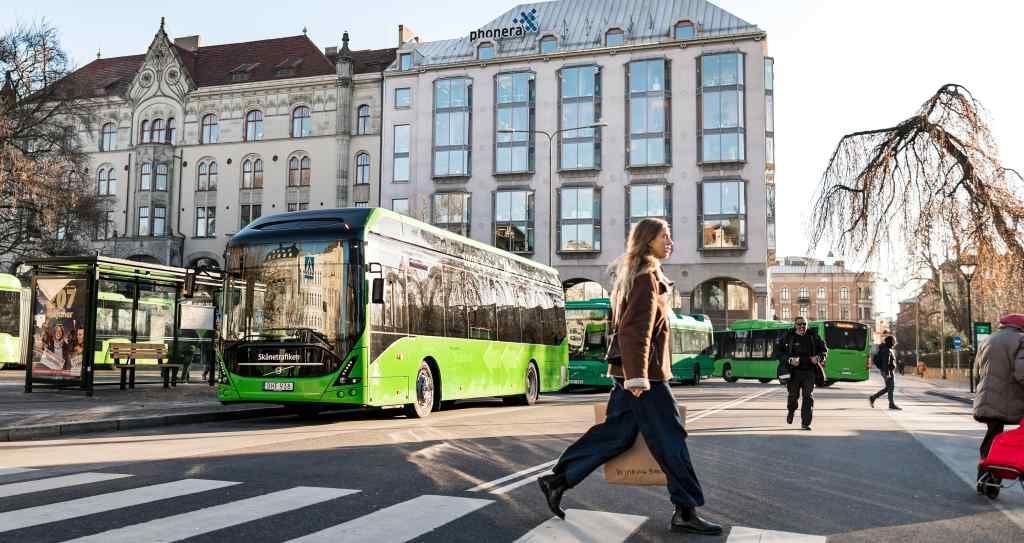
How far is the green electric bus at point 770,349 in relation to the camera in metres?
38.5

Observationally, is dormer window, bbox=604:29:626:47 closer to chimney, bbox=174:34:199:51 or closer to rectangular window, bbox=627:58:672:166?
rectangular window, bbox=627:58:672:166

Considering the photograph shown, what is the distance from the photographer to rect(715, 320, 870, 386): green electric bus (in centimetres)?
3850

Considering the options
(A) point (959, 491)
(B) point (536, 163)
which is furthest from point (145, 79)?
(A) point (959, 491)

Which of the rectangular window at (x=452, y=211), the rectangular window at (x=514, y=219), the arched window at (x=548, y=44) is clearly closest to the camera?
the rectangular window at (x=514, y=219)

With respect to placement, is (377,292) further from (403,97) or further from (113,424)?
(403,97)

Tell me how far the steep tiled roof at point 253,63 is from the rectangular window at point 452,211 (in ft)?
38.8

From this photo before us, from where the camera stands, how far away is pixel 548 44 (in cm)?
5888

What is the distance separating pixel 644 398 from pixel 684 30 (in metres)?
54.2

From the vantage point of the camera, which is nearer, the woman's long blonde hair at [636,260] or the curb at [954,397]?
the woman's long blonde hair at [636,260]

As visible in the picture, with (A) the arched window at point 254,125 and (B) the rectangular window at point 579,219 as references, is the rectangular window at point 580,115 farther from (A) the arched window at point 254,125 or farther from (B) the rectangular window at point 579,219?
(A) the arched window at point 254,125

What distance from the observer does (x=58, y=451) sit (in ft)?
30.9

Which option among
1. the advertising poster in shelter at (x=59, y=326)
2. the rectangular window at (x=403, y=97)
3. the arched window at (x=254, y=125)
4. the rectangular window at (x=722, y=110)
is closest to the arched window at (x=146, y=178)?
the arched window at (x=254, y=125)

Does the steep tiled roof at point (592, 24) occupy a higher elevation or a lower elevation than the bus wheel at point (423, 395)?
higher

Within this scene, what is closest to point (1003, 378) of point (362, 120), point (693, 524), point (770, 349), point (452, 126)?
point (693, 524)
